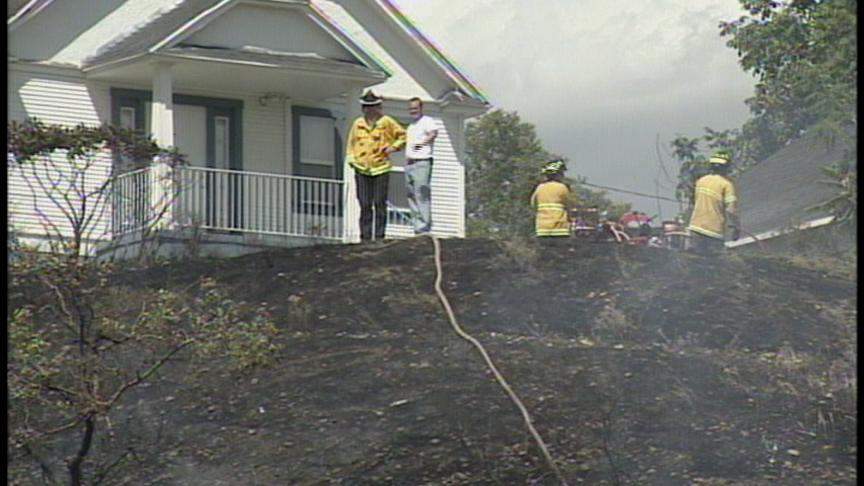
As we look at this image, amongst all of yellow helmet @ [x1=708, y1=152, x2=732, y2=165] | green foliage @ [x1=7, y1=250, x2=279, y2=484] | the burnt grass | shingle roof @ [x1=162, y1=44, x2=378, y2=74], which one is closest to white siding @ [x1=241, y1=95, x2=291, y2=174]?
shingle roof @ [x1=162, y1=44, x2=378, y2=74]

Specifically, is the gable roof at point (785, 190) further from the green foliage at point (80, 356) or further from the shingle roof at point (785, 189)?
the green foliage at point (80, 356)

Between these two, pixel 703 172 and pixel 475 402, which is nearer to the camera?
pixel 475 402

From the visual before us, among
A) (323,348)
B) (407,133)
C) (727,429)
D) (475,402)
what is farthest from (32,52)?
(727,429)

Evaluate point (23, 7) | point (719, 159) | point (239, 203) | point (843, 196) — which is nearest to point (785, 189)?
point (843, 196)

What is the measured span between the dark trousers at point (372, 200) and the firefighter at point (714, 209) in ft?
10.3

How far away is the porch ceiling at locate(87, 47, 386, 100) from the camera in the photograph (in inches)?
765

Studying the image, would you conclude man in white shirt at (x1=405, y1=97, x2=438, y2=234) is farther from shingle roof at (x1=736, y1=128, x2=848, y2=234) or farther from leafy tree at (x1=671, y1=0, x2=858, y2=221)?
shingle roof at (x1=736, y1=128, x2=848, y2=234)

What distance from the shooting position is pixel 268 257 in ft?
51.1

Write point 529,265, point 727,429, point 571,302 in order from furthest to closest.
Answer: point 529,265 → point 571,302 → point 727,429

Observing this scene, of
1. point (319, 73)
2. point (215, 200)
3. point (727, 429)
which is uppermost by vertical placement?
point (319, 73)

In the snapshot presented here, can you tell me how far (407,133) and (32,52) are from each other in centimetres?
554

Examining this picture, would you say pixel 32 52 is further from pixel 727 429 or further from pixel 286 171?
pixel 727 429

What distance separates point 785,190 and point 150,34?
26.1 ft

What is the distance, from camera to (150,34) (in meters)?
19.8
